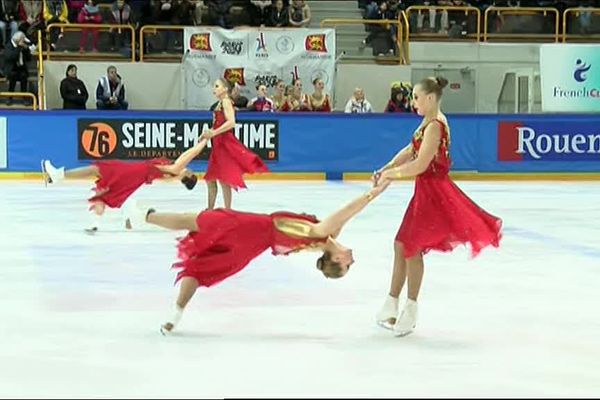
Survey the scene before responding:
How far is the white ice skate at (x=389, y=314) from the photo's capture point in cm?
579

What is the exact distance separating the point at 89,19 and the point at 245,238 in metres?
15.7

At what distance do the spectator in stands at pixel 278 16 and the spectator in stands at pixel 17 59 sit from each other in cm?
465

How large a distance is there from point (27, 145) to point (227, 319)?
1132cm

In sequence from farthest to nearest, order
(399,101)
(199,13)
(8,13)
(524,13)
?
(524,13)
(199,13)
(8,13)
(399,101)

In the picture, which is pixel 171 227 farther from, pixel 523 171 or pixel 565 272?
pixel 523 171

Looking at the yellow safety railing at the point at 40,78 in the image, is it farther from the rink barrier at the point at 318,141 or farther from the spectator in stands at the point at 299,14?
the spectator in stands at the point at 299,14

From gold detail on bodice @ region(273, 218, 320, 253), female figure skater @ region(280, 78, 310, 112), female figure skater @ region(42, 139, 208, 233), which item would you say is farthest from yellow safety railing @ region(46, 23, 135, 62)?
gold detail on bodice @ region(273, 218, 320, 253)

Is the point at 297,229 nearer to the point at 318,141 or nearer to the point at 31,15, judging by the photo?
the point at 318,141

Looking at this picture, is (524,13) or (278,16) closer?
(278,16)

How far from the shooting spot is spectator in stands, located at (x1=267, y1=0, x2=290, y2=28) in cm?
2058

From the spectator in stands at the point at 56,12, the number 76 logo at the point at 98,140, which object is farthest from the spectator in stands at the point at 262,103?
the spectator in stands at the point at 56,12

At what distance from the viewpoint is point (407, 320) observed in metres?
5.58

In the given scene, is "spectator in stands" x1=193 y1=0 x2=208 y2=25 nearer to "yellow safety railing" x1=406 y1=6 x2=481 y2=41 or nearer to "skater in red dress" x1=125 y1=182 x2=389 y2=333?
"yellow safety railing" x1=406 y1=6 x2=481 y2=41

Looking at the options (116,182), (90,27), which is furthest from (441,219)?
(90,27)
